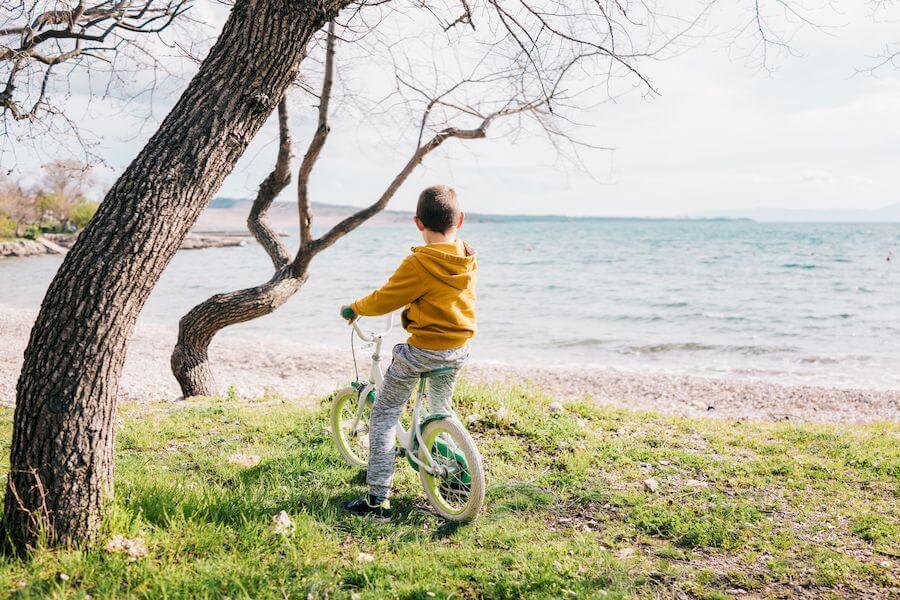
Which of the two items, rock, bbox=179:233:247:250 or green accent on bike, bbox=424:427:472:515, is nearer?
green accent on bike, bbox=424:427:472:515

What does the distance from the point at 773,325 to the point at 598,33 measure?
18.3m

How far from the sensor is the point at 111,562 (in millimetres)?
3045

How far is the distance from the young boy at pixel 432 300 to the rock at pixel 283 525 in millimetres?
527

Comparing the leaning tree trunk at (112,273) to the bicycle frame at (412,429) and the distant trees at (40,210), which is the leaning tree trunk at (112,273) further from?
the distant trees at (40,210)

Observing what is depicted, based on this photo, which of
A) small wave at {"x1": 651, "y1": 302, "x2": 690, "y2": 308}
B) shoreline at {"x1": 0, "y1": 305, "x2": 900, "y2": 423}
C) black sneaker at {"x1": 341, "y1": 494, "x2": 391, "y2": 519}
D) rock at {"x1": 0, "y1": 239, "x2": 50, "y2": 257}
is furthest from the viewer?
rock at {"x1": 0, "y1": 239, "x2": 50, "y2": 257}

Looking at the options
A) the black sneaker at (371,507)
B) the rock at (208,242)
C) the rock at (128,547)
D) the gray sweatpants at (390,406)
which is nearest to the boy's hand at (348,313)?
the gray sweatpants at (390,406)

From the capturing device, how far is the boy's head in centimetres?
365

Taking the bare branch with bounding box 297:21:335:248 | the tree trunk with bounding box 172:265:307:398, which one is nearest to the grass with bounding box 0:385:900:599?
the tree trunk with bounding box 172:265:307:398

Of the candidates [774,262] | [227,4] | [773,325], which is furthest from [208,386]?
[774,262]

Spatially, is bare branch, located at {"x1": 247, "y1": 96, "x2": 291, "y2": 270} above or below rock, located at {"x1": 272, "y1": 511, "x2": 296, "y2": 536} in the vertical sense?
above

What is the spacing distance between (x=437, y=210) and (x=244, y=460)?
2.70 m

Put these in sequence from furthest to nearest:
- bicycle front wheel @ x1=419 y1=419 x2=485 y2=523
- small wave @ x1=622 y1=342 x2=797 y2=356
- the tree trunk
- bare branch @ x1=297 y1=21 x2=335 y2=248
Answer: small wave @ x1=622 y1=342 x2=797 y2=356
the tree trunk
bare branch @ x1=297 y1=21 x2=335 y2=248
bicycle front wheel @ x1=419 y1=419 x2=485 y2=523

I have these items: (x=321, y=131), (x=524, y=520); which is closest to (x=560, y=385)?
(x=321, y=131)

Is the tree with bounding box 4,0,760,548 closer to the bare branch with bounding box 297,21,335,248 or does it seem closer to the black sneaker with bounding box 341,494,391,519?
the black sneaker with bounding box 341,494,391,519
